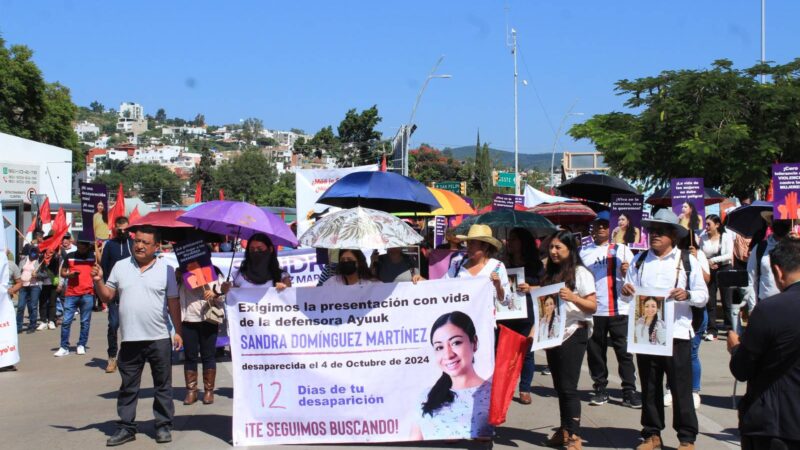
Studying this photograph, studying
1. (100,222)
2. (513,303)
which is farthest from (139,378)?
(100,222)

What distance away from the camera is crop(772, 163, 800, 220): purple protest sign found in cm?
860

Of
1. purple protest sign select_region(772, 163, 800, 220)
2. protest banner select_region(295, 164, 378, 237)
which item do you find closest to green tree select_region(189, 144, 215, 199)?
protest banner select_region(295, 164, 378, 237)

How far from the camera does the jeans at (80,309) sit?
12.8 meters

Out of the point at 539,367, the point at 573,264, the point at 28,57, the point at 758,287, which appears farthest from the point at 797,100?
the point at 28,57

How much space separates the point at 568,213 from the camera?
17.2 m

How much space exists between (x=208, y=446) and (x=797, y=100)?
18293 millimetres

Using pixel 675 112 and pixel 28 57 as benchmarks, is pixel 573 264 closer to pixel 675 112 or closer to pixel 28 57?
pixel 675 112

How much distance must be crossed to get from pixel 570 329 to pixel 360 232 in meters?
1.96

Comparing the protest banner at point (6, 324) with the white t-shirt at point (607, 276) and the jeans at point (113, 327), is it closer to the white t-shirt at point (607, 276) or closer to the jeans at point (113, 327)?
the jeans at point (113, 327)

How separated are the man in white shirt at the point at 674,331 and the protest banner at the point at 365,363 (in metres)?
1.29

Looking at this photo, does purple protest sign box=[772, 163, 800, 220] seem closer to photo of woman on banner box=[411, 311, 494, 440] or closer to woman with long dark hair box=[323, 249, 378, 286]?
photo of woman on banner box=[411, 311, 494, 440]

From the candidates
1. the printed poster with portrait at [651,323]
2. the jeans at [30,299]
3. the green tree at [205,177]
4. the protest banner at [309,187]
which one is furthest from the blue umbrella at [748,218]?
the green tree at [205,177]

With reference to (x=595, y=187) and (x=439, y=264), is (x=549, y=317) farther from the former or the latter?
(x=595, y=187)

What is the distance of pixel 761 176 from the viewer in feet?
68.3
